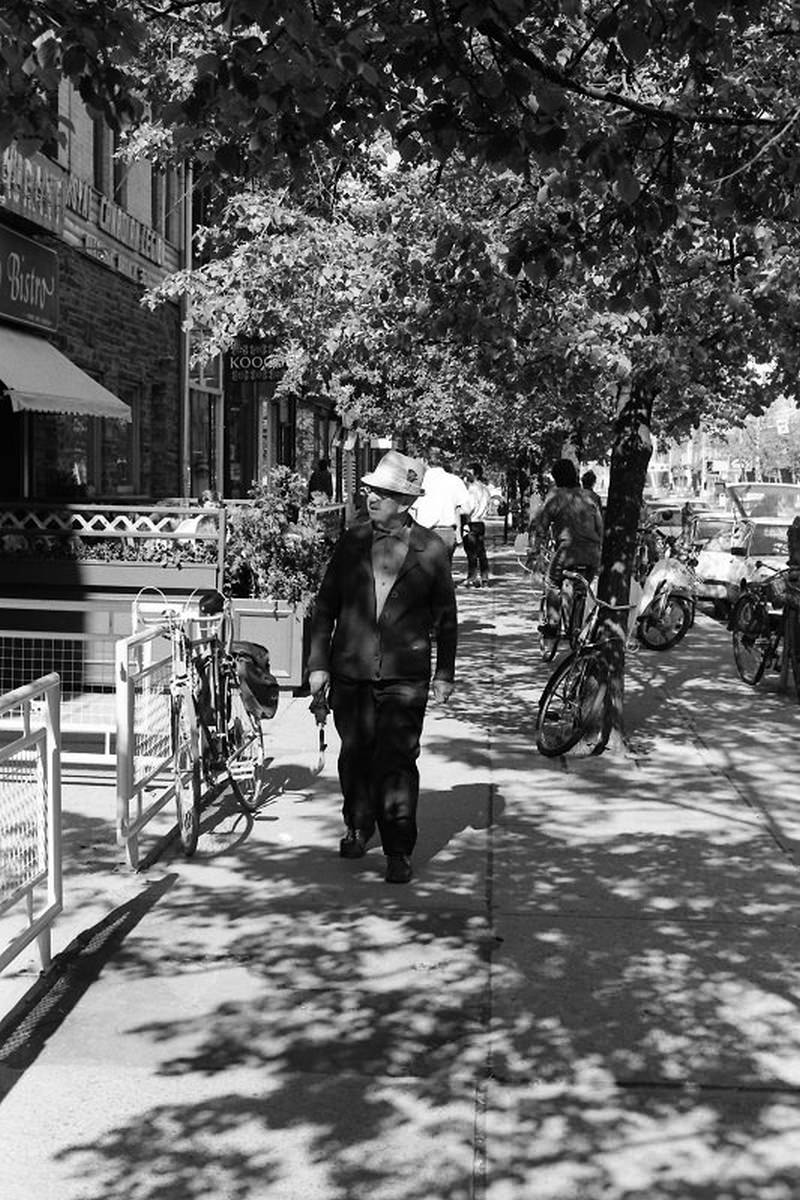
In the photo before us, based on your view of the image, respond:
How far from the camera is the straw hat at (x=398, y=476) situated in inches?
273

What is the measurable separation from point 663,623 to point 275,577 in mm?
5485

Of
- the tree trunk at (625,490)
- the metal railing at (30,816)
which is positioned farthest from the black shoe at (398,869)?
the tree trunk at (625,490)

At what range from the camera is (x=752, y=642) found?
1397cm

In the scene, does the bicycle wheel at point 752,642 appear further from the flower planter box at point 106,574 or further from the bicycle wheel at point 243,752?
the bicycle wheel at point 243,752

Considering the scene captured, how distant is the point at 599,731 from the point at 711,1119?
577 cm

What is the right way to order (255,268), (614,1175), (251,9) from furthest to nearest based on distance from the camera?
1. (255,268)
2. (251,9)
3. (614,1175)

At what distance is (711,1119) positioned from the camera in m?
4.40

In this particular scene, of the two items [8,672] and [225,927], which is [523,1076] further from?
[8,672]

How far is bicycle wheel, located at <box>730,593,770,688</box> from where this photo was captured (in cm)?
1378

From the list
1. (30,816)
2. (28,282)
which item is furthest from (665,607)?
(30,816)

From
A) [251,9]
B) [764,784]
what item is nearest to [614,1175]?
[251,9]

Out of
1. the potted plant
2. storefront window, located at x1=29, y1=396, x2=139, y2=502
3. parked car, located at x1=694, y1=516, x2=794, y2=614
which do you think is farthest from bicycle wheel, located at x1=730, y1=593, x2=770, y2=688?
storefront window, located at x1=29, y1=396, x2=139, y2=502

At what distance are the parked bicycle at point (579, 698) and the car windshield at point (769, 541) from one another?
1124cm

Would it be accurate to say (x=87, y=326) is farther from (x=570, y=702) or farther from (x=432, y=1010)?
(x=432, y=1010)
